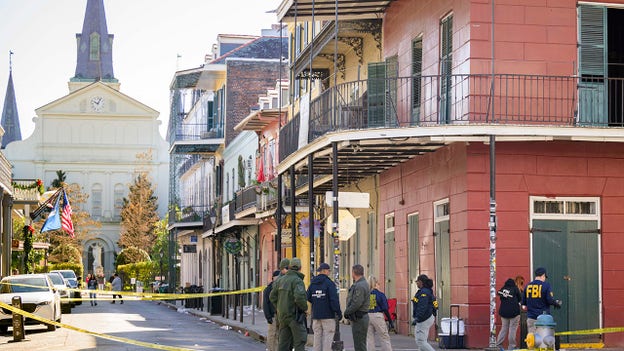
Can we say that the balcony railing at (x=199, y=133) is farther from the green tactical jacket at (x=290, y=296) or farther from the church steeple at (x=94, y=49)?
the church steeple at (x=94, y=49)

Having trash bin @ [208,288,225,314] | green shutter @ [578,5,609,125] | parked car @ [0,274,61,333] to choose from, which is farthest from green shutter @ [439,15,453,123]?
trash bin @ [208,288,225,314]

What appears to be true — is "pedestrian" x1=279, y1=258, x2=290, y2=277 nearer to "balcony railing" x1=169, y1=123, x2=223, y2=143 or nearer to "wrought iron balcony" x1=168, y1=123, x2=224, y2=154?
"wrought iron balcony" x1=168, y1=123, x2=224, y2=154

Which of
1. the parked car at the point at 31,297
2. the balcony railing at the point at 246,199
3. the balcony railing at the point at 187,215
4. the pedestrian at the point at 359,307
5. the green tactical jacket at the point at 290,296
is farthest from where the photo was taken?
the balcony railing at the point at 187,215

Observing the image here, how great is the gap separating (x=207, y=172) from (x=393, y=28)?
39065 millimetres

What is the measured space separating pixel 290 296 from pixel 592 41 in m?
7.52

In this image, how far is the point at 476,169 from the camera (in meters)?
20.3

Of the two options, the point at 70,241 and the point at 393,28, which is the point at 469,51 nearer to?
the point at 393,28

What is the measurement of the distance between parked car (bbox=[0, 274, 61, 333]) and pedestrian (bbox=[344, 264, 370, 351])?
12467 mm

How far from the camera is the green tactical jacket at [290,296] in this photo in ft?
55.0

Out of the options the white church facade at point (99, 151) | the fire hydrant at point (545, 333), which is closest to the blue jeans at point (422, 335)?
the fire hydrant at point (545, 333)

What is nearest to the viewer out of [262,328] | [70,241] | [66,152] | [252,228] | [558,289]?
[558,289]

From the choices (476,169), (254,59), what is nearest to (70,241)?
(254,59)

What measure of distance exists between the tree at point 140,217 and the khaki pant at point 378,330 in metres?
74.4

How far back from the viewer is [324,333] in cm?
1703
